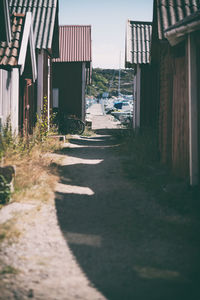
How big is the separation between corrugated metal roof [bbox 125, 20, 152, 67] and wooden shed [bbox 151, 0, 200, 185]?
4.44m

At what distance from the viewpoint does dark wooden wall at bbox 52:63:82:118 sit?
20.2m

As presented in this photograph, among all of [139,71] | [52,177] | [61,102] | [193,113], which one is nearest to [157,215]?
[193,113]

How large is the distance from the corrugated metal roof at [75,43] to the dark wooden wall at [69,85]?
39cm

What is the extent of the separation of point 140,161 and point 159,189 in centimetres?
227

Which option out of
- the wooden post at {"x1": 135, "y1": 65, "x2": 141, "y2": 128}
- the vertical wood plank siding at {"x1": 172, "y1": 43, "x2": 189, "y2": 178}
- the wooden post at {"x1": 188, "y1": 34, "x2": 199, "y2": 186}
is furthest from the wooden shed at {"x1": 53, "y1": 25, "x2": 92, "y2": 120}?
the wooden post at {"x1": 188, "y1": 34, "x2": 199, "y2": 186}

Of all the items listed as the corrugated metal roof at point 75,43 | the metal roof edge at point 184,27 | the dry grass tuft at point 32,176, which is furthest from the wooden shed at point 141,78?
the metal roof edge at point 184,27

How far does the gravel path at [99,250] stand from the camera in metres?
3.41

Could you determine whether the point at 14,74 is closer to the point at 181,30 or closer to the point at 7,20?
the point at 7,20

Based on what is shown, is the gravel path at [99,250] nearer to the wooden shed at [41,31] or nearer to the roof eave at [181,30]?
the roof eave at [181,30]

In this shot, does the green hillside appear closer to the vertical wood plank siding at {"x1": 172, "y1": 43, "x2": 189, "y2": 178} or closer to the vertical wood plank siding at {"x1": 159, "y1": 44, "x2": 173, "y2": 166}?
the vertical wood plank siding at {"x1": 159, "y1": 44, "x2": 173, "y2": 166}

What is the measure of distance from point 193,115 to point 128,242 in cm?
280

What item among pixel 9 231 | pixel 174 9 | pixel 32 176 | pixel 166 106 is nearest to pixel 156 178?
pixel 166 106

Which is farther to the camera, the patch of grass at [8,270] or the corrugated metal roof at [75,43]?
the corrugated metal roof at [75,43]

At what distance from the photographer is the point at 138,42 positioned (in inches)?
590
